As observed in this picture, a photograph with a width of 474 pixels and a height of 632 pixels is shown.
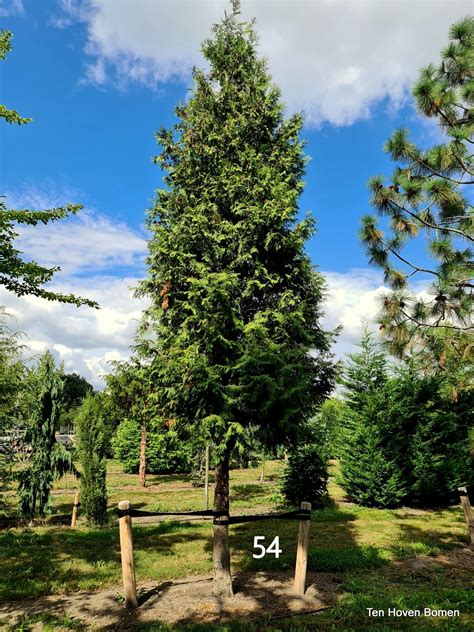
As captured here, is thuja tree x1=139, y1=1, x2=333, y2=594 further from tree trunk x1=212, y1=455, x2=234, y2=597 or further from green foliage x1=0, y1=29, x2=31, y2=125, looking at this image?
green foliage x1=0, y1=29, x2=31, y2=125

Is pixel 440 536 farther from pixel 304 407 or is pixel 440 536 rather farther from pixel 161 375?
pixel 161 375

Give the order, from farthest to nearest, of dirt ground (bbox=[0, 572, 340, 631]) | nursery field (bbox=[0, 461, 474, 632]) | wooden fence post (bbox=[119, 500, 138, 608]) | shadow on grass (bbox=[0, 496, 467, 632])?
1. shadow on grass (bbox=[0, 496, 467, 632])
2. wooden fence post (bbox=[119, 500, 138, 608])
3. dirt ground (bbox=[0, 572, 340, 631])
4. nursery field (bbox=[0, 461, 474, 632])

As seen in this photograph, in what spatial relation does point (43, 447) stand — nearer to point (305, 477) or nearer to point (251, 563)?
point (251, 563)

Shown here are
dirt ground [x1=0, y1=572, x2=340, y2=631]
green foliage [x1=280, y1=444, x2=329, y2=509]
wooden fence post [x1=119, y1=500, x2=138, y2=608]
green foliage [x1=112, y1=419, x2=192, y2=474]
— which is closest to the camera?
dirt ground [x1=0, y1=572, x2=340, y2=631]

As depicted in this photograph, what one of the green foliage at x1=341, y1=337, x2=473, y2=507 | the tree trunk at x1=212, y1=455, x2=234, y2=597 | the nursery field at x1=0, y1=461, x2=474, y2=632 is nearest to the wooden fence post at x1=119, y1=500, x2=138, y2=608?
the nursery field at x1=0, y1=461, x2=474, y2=632

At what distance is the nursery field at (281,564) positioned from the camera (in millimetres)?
5543

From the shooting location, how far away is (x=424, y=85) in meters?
10.2

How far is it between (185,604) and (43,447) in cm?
911

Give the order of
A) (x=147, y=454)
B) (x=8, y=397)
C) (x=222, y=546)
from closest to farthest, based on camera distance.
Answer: (x=222, y=546) < (x=8, y=397) < (x=147, y=454)

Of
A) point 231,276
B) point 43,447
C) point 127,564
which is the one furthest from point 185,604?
point 43,447

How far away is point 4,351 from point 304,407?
944 cm

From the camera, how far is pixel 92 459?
40.5 ft

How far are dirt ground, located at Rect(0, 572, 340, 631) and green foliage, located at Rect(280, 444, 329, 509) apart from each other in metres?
7.68

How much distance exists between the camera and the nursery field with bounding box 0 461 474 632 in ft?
18.2
